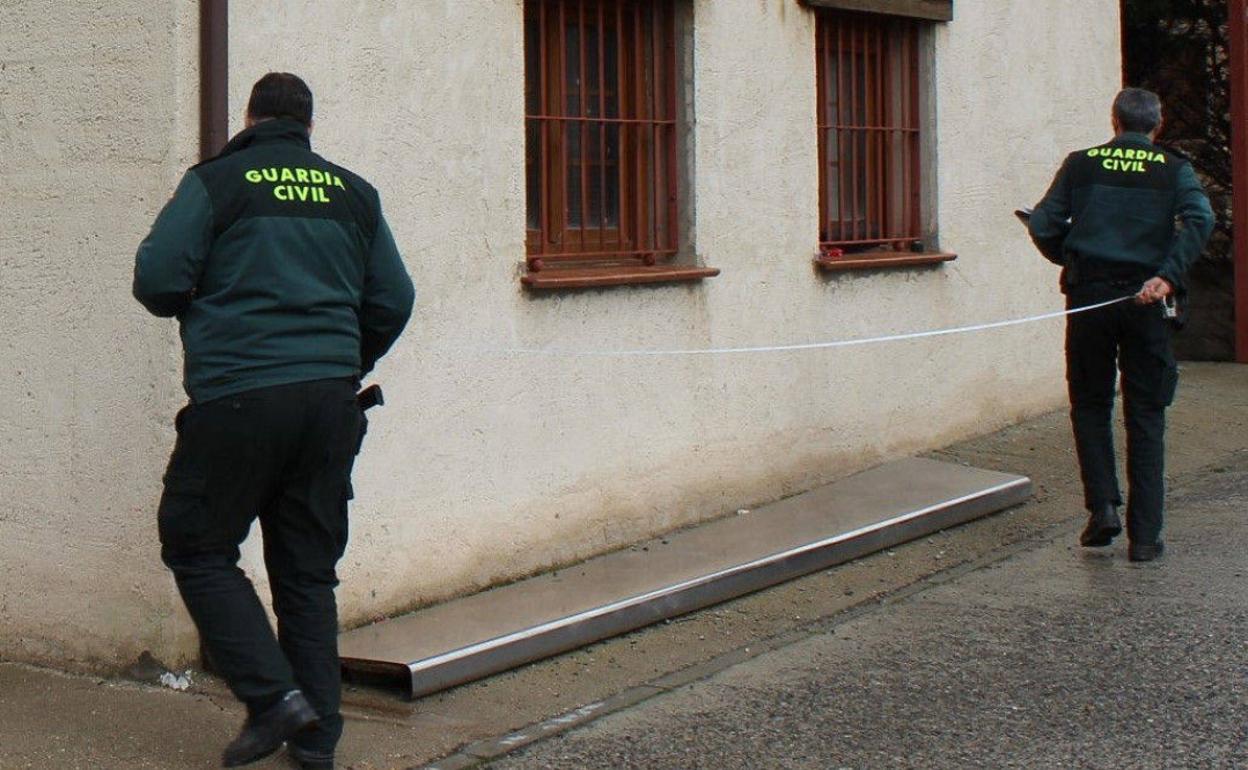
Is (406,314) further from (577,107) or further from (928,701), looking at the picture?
(577,107)

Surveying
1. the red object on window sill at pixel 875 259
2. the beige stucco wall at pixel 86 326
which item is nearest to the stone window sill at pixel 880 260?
the red object on window sill at pixel 875 259

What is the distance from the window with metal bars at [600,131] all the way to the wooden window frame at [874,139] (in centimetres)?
122

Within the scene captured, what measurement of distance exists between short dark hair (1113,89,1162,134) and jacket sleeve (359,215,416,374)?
12.1 feet

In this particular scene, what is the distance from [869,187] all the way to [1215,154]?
19.5 feet

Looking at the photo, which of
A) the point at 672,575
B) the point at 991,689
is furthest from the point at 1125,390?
the point at 991,689

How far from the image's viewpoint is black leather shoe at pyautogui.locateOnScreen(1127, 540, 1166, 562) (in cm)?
757

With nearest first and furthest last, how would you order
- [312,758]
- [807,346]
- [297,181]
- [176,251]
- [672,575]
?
[176,251] → [297,181] → [312,758] → [672,575] → [807,346]

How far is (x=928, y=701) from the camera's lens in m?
5.75

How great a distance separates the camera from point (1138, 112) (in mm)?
7625

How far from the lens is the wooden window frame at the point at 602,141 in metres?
7.54

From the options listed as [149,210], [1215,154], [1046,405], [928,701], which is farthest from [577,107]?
[1215,154]

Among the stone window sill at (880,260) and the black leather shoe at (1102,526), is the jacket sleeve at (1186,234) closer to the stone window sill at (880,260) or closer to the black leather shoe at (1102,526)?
the black leather shoe at (1102,526)

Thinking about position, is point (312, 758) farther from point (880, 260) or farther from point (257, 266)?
point (880, 260)

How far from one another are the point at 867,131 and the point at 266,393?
5350mm
